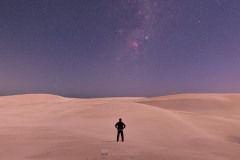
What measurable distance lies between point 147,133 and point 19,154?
38.6 ft

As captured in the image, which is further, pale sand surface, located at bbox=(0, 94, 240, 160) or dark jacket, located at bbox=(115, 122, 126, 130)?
dark jacket, located at bbox=(115, 122, 126, 130)

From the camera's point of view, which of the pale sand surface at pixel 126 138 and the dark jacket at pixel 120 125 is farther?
the dark jacket at pixel 120 125

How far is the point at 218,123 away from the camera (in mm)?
29578

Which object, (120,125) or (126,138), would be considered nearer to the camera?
(120,125)

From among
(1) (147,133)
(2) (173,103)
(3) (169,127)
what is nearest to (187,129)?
(3) (169,127)

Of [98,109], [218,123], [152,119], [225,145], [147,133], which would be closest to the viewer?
[225,145]

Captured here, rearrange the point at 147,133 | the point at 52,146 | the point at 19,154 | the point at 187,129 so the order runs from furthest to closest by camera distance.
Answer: the point at 187,129 → the point at 147,133 → the point at 52,146 → the point at 19,154

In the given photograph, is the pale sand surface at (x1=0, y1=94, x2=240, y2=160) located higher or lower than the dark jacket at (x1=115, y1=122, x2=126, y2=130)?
lower

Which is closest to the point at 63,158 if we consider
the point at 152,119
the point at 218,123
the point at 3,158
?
the point at 3,158

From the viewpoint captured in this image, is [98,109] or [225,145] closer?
[225,145]

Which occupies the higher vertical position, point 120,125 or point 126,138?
point 120,125

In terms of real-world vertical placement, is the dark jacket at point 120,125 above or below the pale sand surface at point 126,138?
above

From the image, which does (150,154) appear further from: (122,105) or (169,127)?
(122,105)

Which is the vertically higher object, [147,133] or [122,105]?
[122,105]
